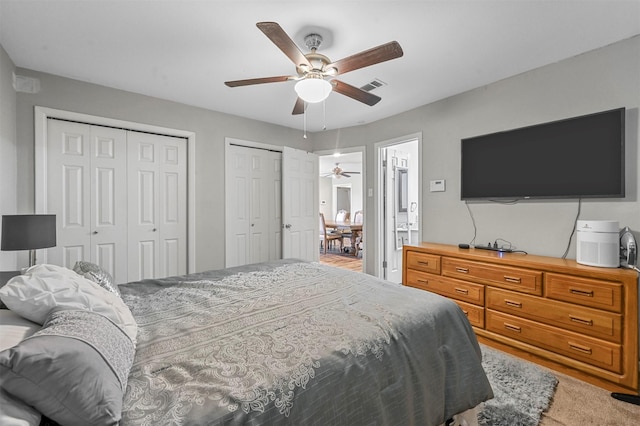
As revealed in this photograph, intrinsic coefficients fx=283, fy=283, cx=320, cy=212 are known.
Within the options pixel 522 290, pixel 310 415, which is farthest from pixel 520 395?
pixel 310 415

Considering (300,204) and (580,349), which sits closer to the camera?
(580,349)

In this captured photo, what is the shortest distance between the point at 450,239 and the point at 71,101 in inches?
170

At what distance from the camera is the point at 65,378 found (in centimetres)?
70

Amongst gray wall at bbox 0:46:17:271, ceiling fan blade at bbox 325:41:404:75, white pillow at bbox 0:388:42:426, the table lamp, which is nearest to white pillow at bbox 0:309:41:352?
white pillow at bbox 0:388:42:426

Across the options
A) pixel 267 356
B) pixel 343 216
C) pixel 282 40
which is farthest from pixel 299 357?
pixel 343 216

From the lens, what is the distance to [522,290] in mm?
2332

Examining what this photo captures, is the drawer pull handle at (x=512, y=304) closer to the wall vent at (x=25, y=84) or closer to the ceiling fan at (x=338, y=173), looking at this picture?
the wall vent at (x=25, y=84)

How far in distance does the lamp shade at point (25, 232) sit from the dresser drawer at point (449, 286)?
3.30 m

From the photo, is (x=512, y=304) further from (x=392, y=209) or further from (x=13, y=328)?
(x=13, y=328)

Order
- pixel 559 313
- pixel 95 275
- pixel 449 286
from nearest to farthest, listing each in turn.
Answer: pixel 95 275 < pixel 559 313 < pixel 449 286

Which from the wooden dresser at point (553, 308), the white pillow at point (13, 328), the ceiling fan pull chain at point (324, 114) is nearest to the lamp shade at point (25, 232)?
the white pillow at point (13, 328)

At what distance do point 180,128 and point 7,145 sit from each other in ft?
5.04

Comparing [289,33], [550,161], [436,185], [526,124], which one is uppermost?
[289,33]

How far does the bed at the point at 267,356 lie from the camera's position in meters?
0.79
